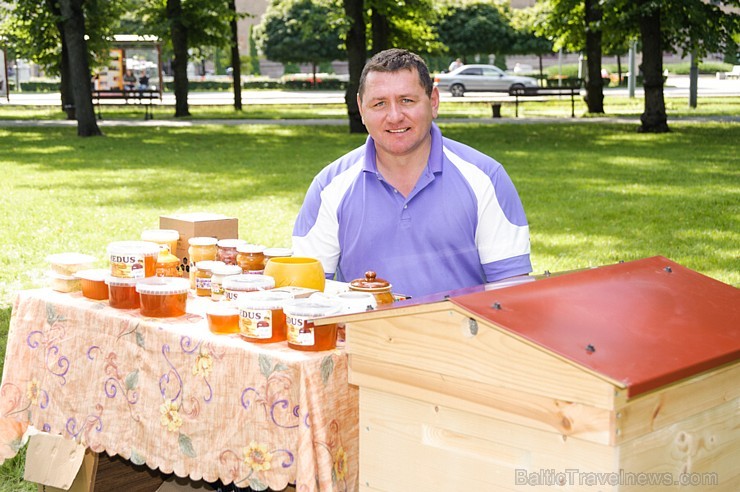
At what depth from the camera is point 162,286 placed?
3.93m

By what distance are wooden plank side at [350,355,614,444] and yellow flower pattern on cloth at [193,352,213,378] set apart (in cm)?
55

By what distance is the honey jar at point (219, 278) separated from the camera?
4121 mm

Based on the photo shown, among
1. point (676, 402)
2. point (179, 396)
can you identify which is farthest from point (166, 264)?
point (676, 402)

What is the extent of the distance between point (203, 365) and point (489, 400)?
1084 millimetres

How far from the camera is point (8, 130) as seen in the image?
2753 centimetres

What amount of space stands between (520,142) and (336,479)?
61.1 feet

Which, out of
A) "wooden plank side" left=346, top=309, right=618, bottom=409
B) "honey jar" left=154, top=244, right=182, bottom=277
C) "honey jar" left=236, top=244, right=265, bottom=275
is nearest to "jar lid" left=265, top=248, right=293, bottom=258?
"honey jar" left=236, top=244, right=265, bottom=275

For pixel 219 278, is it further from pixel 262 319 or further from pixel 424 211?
pixel 424 211

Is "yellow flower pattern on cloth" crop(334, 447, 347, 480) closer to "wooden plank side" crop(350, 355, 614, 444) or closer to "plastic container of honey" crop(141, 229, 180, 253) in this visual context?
"wooden plank side" crop(350, 355, 614, 444)

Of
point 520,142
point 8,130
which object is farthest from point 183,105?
point 520,142

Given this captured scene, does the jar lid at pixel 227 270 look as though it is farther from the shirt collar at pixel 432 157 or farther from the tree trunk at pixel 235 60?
the tree trunk at pixel 235 60

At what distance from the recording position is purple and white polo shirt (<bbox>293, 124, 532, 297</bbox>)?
A: 4.37 meters

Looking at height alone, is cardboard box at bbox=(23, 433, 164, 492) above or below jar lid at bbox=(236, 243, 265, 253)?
below

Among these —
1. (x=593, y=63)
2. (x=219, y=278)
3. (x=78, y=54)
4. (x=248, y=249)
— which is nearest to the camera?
(x=219, y=278)
